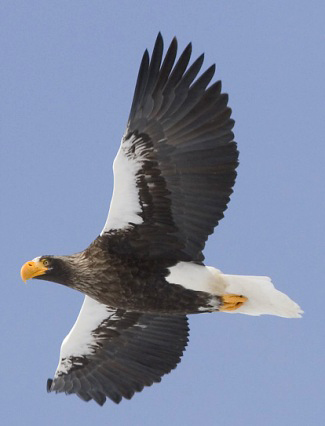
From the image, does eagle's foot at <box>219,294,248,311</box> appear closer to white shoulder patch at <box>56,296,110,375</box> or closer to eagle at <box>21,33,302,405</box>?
eagle at <box>21,33,302,405</box>

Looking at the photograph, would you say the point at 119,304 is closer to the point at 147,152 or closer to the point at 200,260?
the point at 200,260

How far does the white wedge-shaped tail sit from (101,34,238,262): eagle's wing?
0.40 meters

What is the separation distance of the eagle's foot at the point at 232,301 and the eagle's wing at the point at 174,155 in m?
0.73

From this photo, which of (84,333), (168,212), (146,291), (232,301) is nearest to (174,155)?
(168,212)

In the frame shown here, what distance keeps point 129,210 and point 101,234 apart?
52cm

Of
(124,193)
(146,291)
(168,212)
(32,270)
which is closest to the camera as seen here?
(124,193)

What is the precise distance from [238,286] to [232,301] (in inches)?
7.4

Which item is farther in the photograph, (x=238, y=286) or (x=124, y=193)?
(x=238, y=286)

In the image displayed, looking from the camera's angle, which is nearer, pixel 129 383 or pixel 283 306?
pixel 283 306

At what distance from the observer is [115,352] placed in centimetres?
1449

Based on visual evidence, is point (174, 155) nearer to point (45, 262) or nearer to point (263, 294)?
point (263, 294)

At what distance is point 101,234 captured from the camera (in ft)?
42.5

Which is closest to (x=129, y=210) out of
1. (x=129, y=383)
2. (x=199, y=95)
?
(x=199, y=95)

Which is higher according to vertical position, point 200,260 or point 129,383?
point 200,260
